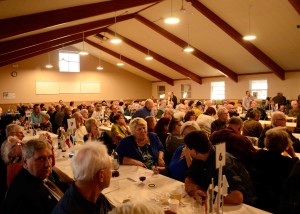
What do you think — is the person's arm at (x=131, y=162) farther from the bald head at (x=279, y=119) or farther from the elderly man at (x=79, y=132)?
the bald head at (x=279, y=119)

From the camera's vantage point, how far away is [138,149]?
11.2 ft

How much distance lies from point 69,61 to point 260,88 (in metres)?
11.5

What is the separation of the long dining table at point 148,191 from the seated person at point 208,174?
8 centimetres

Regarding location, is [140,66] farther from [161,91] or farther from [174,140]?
[174,140]

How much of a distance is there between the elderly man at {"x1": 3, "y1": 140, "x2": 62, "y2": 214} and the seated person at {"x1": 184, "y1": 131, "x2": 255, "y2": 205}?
1.14 meters

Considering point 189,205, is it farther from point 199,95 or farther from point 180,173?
point 199,95

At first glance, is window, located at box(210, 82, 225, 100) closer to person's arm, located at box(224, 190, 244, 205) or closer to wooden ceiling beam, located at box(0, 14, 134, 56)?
wooden ceiling beam, located at box(0, 14, 134, 56)

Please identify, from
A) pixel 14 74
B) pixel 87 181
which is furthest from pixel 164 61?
pixel 87 181

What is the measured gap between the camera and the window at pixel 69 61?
666 inches

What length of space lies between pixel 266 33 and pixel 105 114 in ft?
20.7

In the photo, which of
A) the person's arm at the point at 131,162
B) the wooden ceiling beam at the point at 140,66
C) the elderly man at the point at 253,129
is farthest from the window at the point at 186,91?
the person's arm at the point at 131,162

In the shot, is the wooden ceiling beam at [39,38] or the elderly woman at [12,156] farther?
the wooden ceiling beam at [39,38]

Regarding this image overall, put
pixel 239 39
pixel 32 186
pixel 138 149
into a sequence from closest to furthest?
pixel 32 186
pixel 138 149
pixel 239 39

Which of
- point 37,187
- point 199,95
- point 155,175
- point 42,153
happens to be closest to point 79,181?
point 37,187
